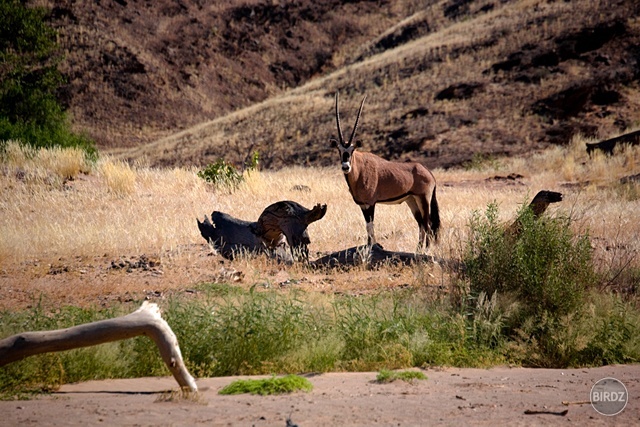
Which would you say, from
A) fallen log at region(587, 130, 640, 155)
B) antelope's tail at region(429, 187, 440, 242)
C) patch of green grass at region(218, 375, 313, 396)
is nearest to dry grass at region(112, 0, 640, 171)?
fallen log at region(587, 130, 640, 155)

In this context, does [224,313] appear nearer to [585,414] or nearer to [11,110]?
[585,414]

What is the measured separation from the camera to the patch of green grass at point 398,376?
729cm

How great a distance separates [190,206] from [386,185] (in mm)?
5919

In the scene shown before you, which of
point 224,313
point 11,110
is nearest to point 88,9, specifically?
point 11,110

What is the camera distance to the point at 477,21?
57.5 metres

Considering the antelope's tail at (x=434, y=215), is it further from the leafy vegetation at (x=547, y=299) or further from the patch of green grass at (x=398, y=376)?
the patch of green grass at (x=398, y=376)

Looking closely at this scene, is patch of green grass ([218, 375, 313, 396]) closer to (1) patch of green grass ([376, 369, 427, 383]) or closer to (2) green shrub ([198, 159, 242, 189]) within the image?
(1) patch of green grass ([376, 369, 427, 383])

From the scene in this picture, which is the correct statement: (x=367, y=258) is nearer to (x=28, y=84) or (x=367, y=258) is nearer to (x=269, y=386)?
(x=269, y=386)

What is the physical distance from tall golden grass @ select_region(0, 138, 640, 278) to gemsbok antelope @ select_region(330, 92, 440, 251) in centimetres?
42

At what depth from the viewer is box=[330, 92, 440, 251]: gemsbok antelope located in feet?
45.6

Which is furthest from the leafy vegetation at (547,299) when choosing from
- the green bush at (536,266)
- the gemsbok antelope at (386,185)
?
the gemsbok antelope at (386,185)

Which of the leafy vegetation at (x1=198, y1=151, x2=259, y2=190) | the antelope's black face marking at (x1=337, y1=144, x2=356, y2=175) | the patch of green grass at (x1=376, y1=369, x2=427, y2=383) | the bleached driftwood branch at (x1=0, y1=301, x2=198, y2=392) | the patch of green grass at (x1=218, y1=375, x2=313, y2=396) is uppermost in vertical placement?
the antelope's black face marking at (x1=337, y1=144, x2=356, y2=175)

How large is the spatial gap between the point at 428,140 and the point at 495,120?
3.77 meters

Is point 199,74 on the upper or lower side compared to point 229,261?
upper
